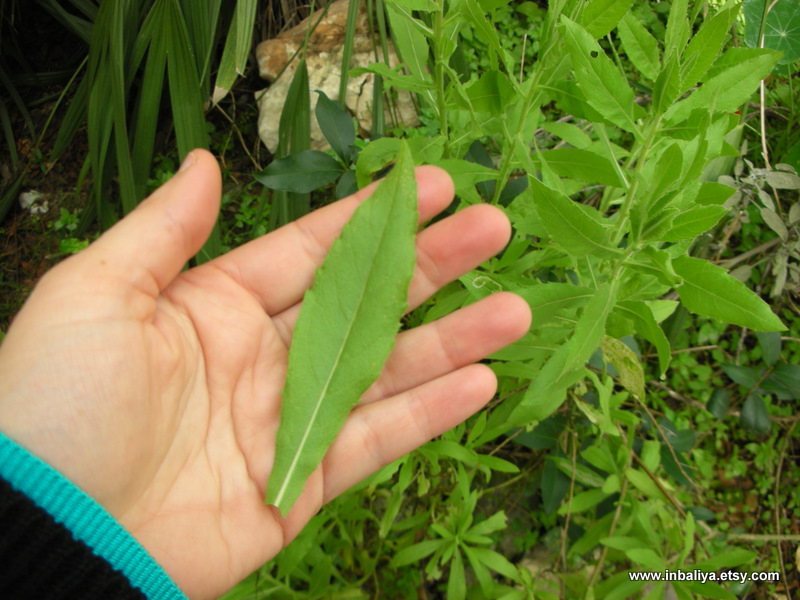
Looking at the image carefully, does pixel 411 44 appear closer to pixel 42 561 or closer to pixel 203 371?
pixel 203 371

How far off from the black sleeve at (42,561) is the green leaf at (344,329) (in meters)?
0.30

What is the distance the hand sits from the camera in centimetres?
90

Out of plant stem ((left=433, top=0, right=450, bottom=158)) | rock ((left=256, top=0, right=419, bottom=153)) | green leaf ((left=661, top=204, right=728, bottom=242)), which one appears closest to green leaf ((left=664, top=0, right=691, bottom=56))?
green leaf ((left=661, top=204, right=728, bottom=242))

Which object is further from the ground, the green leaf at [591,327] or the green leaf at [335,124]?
the green leaf at [335,124]

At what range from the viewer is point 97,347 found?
908 millimetres

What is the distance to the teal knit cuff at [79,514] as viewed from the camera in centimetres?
83

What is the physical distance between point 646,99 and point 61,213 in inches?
87.1

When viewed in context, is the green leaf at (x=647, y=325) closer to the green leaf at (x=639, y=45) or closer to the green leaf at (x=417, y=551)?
the green leaf at (x=639, y=45)

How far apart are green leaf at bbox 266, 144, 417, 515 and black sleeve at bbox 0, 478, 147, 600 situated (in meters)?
0.30

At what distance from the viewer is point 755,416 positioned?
167cm

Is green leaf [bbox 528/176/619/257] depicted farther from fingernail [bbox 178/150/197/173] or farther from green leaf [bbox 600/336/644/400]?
fingernail [bbox 178/150/197/173]

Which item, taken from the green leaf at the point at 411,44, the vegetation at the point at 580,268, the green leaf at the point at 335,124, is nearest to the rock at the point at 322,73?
the vegetation at the point at 580,268

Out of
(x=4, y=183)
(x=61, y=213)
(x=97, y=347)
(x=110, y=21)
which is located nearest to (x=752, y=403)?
(x=97, y=347)

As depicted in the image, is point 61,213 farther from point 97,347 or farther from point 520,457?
point 520,457
